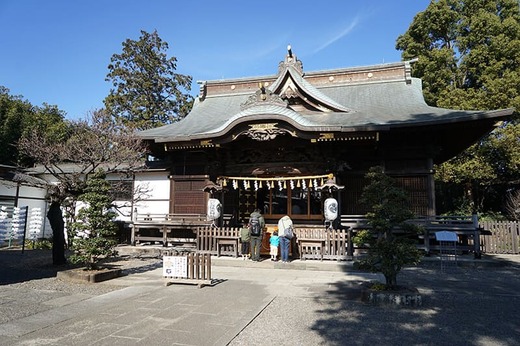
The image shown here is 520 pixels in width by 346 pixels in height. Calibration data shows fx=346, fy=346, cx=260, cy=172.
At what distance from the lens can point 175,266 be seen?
805cm

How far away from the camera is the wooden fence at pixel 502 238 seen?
45.2 ft

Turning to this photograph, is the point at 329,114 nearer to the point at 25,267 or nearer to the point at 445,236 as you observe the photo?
the point at 445,236

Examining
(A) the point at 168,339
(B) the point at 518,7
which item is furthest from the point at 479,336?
(B) the point at 518,7

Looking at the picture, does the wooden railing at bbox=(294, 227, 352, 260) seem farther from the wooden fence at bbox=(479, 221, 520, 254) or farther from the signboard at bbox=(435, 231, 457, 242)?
the wooden fence at bbox=(479, 221, 520, 254)

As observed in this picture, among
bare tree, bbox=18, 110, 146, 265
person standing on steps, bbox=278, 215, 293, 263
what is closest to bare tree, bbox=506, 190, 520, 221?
person standing on steps, bbox=278, 215, 293, 263

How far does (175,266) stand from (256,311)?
113 inches

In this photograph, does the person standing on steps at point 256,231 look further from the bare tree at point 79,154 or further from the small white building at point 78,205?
the small white building at point 78,205

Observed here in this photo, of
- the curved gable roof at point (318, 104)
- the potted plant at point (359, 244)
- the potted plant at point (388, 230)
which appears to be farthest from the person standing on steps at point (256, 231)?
the potted plant at point (388, 230)

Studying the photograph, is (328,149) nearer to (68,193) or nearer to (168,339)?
(68,193)

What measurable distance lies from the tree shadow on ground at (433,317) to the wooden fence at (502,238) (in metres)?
6.53

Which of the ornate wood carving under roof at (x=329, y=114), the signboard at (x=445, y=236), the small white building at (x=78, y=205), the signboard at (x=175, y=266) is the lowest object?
the signboard at (x=175, y=266)

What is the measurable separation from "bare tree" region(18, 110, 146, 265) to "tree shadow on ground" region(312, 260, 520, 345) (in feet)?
25.9

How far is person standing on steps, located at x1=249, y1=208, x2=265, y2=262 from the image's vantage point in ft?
36.7

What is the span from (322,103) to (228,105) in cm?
576
